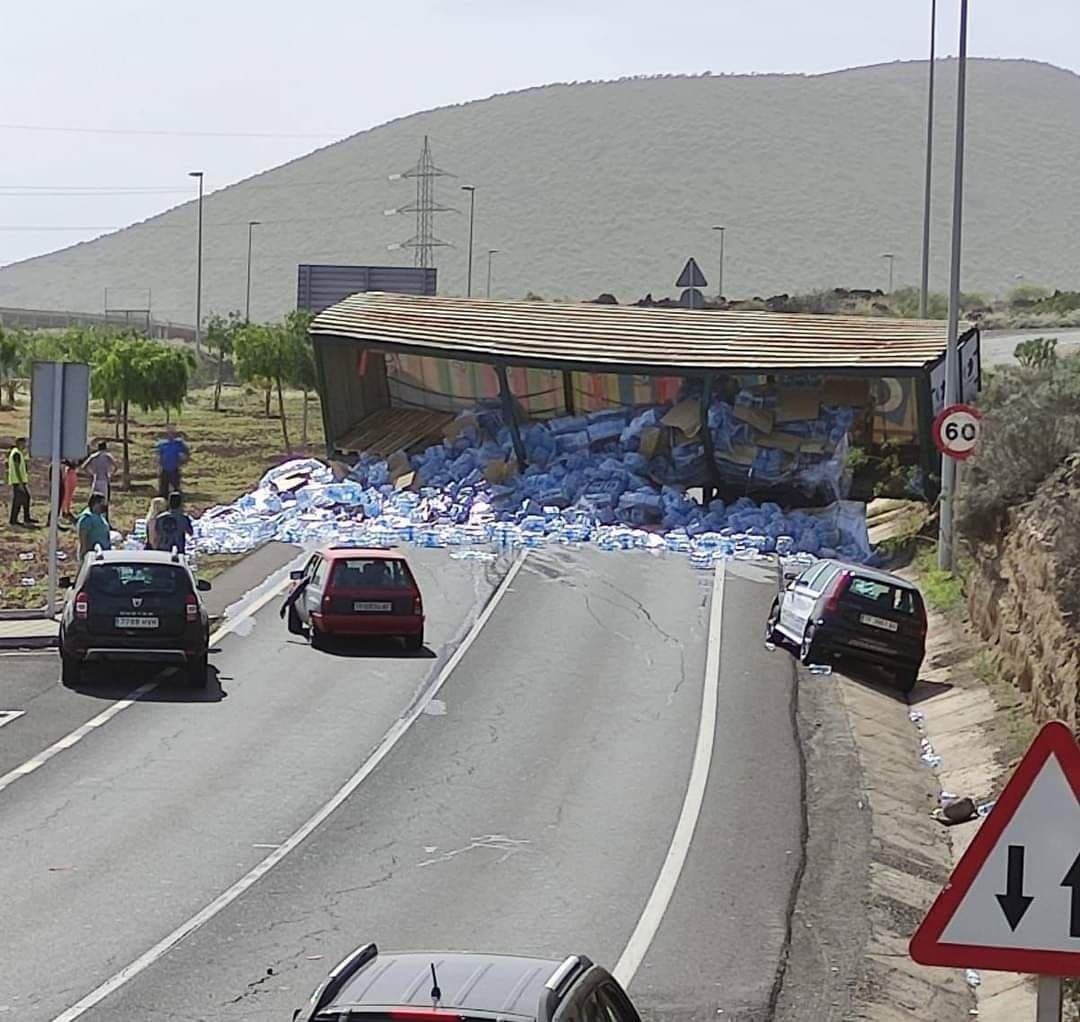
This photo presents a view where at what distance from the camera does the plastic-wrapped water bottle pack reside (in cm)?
3406

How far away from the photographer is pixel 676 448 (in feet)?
122

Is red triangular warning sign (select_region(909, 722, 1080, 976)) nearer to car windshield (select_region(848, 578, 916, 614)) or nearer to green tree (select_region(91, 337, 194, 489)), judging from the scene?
car windshield (select_region(848, 578, 916, 614))

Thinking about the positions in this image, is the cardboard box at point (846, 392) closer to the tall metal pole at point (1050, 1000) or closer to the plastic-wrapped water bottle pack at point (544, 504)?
the plastic-wrapped water bottle pack at point (544, 504)

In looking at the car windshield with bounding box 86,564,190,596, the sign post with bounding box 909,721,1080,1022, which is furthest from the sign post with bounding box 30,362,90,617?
the sign post with bounding box 909,721,1080,1022

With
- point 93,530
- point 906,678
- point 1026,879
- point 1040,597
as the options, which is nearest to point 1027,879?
point 1026,879

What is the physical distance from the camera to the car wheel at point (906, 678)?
79.4ft

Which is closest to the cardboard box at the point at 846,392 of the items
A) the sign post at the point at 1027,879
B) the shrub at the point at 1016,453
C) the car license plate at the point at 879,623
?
the shrub at the point at 1016,453

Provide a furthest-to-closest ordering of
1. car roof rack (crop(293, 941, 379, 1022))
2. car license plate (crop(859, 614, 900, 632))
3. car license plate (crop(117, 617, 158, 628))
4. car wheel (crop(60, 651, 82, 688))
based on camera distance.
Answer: car license plate (crop(859, 614, 900, 632)) < car wheel (crop(60, 651, 82, 688)) < car license plate (crop(117, 617, 158, 628)) < car roof rack (crop(293, 941, 379, 1022))

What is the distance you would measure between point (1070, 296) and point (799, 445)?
66461 mm

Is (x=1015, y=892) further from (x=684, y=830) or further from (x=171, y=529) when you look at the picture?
(x=171, y=529)

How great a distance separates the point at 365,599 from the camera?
25.3 m

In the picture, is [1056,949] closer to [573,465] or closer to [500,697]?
[500,697]

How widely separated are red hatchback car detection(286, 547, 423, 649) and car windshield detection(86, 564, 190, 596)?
10.8ft

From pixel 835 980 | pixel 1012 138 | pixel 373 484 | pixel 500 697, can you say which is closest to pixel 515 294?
pixel 1012 138
